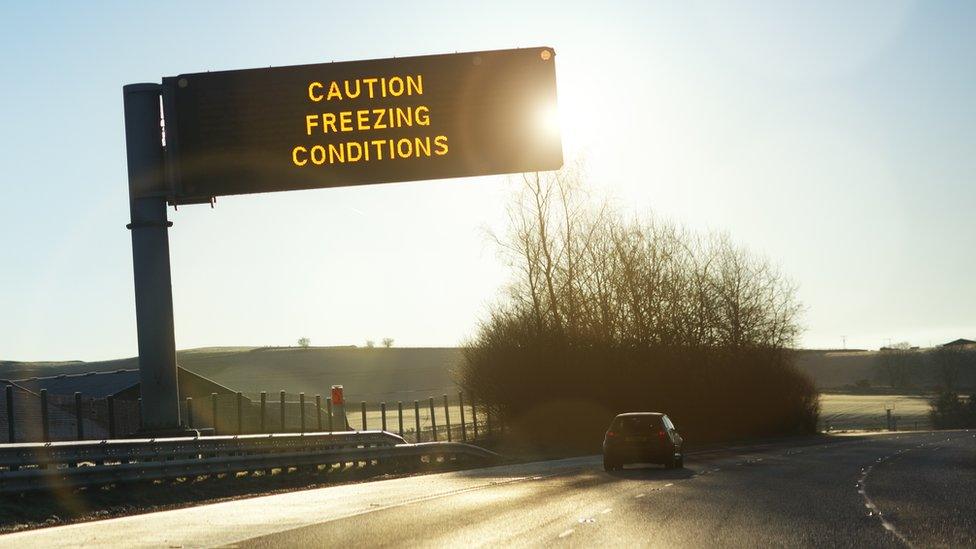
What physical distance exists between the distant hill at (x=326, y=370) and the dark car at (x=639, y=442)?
9665 centimetres

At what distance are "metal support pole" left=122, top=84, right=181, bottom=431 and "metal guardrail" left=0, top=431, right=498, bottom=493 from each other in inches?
46.9

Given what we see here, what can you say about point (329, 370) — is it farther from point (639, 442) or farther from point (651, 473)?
point (651, 473)

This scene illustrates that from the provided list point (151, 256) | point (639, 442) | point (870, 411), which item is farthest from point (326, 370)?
point (151, 256)

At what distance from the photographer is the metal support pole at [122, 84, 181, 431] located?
2409 centimetres

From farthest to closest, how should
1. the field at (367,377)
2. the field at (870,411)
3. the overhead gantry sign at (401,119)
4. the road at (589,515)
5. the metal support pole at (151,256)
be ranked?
the field at (367,377) → the field at (870,411) → the metal support pole at (151,256) → the overhead gantry sign at (401,119) → the road at (589,515)

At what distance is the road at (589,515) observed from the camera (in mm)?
14156

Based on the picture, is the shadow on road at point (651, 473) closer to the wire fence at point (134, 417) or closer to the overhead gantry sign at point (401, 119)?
the wire fence at point (134, 417)

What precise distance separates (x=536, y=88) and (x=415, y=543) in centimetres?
1090

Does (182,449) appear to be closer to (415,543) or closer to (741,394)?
(415,543)

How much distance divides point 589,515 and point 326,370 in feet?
458

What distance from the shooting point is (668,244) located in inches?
2808

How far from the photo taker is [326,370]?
155 metres

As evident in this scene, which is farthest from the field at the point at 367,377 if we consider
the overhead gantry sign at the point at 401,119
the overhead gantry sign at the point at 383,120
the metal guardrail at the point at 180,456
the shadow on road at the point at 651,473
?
the overhead gantry sign at the point at 401,119

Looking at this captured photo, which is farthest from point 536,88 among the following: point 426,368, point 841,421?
point 426,368
